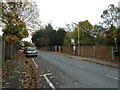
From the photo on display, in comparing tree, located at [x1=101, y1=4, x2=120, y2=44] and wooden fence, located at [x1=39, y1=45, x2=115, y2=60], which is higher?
tree, located at [x1=101, y1=4, x2=120, y2=44]

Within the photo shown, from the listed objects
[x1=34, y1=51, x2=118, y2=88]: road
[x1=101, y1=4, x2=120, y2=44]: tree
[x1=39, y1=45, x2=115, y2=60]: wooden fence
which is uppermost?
[x1=101, y1=4, x2=120, y2=44]: tree

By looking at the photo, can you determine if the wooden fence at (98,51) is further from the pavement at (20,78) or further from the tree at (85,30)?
the tree at (85,30)

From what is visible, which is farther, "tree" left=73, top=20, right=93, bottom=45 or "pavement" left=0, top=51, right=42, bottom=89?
"tree" left=73, top=20, right=93, bottom=45

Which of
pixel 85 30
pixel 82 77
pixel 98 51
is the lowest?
pixel 82 77

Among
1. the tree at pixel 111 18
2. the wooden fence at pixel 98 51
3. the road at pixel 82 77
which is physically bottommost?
the road at pixel 82 77

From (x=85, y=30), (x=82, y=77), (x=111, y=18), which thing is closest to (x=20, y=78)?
(x=82, y=77)

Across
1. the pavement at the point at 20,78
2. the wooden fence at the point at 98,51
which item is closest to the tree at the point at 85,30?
the wooden fence at the point at 98,51

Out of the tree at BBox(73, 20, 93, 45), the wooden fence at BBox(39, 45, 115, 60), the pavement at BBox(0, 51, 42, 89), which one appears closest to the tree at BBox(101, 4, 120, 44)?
the wooden fence at BBox(39, 45, 115, 60)

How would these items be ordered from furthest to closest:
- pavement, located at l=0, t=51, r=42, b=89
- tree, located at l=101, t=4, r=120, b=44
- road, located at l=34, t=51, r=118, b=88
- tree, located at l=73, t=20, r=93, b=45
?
tree, located at l=73, t=20, r=93, b=45 < tree, located at l=101, t=4, r=120, b=44 < road, located at l=34, t=51, r=118, b=88 < pavement, located at l=0, t=51, r=42, b=89

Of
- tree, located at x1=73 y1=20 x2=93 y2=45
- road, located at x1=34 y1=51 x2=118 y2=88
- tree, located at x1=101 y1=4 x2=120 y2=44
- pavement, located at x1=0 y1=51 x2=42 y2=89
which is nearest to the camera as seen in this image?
pavement, located at x1=0 y1=51 x2=42 y2=89

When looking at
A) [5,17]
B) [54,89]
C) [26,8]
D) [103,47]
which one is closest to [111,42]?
[103,47]

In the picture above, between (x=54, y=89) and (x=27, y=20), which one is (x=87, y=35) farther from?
(x=54, y=89)

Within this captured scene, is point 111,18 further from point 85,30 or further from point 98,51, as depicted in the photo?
point 85,30

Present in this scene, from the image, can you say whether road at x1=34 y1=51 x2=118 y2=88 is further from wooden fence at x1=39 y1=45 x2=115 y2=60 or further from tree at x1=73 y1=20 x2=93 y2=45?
tree at x1=73 y1=20 x2=93 y2=45
